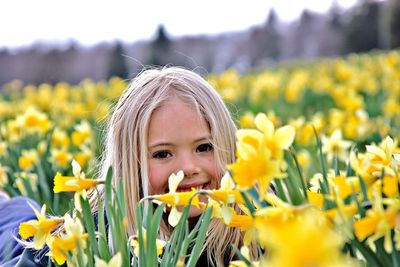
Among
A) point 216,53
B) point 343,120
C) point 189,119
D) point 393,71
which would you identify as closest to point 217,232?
point 189,119

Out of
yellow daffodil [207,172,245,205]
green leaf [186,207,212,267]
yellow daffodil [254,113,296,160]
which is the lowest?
green leaf [186,207,212,267]

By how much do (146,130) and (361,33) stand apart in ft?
76.5

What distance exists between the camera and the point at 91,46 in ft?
146

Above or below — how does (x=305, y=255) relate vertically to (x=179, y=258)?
above

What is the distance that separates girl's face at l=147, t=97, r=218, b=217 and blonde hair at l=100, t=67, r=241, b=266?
25 mm

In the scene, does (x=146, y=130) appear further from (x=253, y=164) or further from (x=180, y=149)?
(x=253, y=164)

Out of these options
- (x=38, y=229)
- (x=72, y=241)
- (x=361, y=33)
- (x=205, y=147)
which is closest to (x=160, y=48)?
(x=361, y=33)

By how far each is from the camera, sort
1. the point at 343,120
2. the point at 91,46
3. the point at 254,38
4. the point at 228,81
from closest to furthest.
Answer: the point at 343,120
the point at 228,81
the point at 254,38
the point at 91,46

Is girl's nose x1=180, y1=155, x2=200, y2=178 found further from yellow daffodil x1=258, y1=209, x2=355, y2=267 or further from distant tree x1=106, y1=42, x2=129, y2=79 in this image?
distant tree x1=106, y1=42, x2=129, y2=79

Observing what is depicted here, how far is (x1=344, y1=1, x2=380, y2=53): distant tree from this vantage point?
2398 cm

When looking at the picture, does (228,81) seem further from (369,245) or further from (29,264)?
(369,245)

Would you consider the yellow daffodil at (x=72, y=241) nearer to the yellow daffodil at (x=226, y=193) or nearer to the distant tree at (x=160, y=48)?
the yellow daffodil at (x=226, y=193)

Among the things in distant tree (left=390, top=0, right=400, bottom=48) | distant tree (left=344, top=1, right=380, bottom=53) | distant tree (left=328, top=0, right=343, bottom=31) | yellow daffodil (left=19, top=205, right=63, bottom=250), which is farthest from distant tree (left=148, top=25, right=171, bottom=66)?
yellow daffodil (left=19, top=205, right=63, bottom=250)

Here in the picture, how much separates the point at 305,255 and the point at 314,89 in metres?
6.20
